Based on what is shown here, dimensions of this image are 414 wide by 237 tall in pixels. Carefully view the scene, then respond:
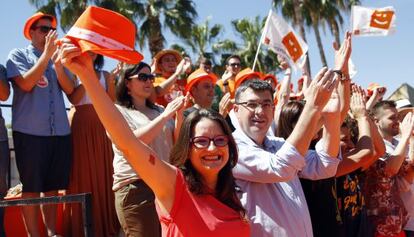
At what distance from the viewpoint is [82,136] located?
4.65 m

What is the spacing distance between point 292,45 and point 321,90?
14.8 feet

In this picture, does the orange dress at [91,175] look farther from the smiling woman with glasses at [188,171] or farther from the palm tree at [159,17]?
the palm tree at [159,17]

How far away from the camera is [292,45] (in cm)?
716

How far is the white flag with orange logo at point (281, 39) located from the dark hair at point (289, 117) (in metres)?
3.41

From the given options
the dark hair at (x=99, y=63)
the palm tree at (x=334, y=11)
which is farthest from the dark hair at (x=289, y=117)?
the palm tree at (x=334, y=11)

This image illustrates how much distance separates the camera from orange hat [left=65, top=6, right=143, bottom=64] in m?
2.07

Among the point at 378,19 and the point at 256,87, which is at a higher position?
the point at 378,19

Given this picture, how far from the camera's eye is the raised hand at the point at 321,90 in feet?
8.95

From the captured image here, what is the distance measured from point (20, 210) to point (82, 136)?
0.78 meters

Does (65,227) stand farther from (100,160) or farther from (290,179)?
(290,179)

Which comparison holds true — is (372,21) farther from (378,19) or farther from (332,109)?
(332,109)

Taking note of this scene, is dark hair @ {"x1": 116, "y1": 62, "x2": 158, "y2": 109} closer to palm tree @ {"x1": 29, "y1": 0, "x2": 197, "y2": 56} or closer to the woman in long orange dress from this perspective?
the woman in long orange dress

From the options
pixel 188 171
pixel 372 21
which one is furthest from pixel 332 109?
pixel 372 21

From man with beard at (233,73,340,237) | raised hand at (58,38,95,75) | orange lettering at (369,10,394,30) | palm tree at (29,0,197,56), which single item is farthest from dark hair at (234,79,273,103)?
palm tree at (29,0,197,56)
